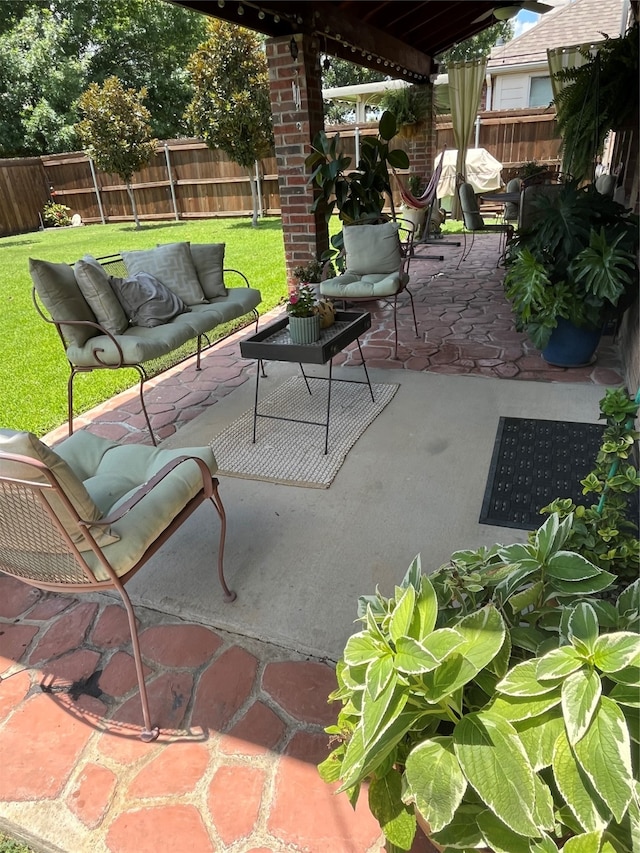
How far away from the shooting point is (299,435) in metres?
2.93

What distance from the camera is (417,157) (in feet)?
26.9

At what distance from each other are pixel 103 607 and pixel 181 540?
38cm

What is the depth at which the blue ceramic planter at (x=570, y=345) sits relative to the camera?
336 centimetres

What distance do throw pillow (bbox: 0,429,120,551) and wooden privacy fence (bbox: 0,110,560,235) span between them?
11182 millimetres

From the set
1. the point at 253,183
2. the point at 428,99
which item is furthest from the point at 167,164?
the point at 428,99

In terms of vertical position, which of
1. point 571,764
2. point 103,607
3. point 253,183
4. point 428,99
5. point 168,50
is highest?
point 168,50

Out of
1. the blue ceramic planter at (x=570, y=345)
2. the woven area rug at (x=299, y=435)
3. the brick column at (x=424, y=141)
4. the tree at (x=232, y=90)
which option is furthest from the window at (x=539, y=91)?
the woven area rug at (x=299, y=435)

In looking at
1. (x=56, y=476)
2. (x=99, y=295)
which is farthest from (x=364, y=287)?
(x=56, y=476)

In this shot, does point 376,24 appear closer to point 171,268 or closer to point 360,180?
point 360,180

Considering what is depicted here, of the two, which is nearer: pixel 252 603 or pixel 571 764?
pixel 571 764

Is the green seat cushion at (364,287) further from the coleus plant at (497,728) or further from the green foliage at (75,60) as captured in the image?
the green foliage at (75,60)

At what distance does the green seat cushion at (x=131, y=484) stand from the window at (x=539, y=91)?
15172 mm

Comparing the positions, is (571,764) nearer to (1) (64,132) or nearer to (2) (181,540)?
(2) (181,540)

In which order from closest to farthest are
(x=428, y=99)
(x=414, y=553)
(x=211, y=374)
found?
(x=414, y=553) → (x=211, y=374) → (x=428, y=99)
